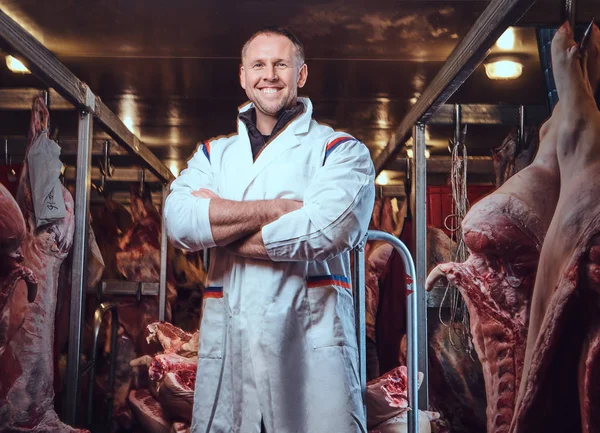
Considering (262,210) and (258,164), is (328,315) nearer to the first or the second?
(262,210)

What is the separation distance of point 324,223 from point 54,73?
180cm

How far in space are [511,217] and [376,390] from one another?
1.12 meters

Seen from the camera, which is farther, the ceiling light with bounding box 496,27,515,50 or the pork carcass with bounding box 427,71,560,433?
the ceiling light with bounding box 496,27,515,50

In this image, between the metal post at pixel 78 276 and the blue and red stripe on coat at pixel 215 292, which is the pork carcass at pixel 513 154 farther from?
the metal post at pixel 78 276

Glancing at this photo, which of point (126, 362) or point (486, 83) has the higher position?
point (486, 83)

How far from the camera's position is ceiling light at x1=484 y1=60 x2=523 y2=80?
514 cm

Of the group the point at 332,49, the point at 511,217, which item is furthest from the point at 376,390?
the point at 332,49

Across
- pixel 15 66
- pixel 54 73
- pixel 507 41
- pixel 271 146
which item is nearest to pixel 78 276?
pixel 54 73

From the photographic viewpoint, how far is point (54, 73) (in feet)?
11.3

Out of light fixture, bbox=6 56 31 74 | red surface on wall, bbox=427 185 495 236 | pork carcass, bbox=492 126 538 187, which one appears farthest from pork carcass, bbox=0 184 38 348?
red surface on wall, bbox=427 185 495 236

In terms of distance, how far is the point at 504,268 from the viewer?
2.66 metres

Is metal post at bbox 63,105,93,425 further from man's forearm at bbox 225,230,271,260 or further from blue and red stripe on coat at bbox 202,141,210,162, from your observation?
man's forearm at bbox 225,230,271,260

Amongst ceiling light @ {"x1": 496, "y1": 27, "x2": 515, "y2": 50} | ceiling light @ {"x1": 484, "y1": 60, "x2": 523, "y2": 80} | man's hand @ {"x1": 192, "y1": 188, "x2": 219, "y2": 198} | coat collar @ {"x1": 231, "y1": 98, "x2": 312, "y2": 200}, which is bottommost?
man's hand @ {"x1": 192, "y1": 188, "x2": 219, "y2": 198}

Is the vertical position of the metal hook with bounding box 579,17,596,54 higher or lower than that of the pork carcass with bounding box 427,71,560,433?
higher
